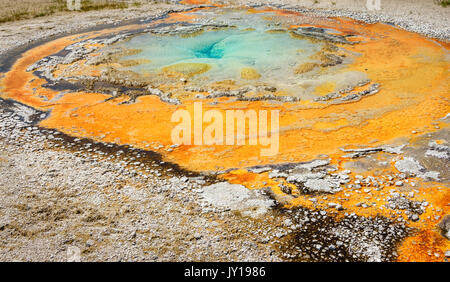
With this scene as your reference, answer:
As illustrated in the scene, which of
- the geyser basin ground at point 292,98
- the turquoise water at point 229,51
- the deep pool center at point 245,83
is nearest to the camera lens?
the geyser basin ground at point 292,98

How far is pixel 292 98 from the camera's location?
347 inches

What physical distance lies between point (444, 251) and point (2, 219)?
666 centimetres

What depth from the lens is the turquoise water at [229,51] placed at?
11000 millimetres

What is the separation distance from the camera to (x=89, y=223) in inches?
187

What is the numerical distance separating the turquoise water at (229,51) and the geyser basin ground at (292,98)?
0.25 ft

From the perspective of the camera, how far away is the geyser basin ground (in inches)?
208

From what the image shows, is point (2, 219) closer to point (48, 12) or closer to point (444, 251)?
point (444, 251)

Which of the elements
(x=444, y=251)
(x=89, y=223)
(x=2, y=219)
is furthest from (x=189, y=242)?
(x=444, y=251)

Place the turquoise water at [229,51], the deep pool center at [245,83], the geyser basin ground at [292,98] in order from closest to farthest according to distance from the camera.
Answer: the geyser basin ground at [292,98] < the deep pool center at [245,83] < the turquoise water at [229,51]

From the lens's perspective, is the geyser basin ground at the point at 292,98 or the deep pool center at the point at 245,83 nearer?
the geyser basin ground at the point at 292,98

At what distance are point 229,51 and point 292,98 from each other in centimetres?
535

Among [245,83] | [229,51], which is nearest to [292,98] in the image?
[245,83]

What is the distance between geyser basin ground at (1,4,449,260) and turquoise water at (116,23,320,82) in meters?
0.07

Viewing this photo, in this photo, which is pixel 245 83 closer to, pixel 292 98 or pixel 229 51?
pixel 292 98
